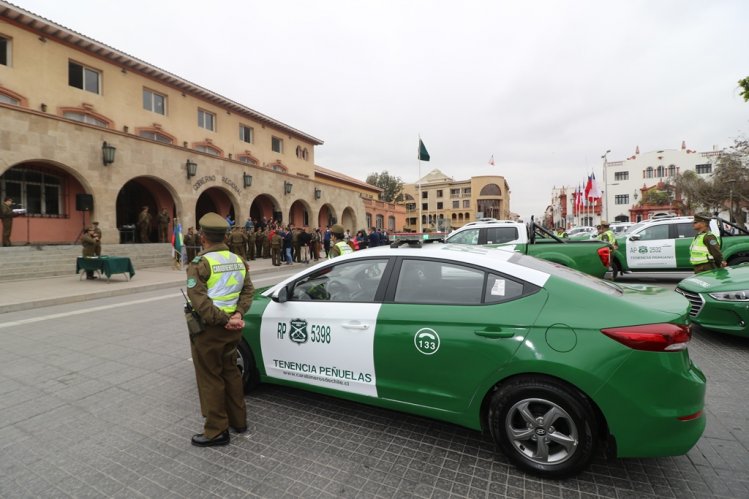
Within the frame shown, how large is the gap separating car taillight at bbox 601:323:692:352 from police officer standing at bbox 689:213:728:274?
5.40 m

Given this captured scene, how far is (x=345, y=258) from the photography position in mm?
3420

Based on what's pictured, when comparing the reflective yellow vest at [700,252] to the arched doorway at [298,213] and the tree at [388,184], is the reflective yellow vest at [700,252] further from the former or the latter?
the tree at [388,184]

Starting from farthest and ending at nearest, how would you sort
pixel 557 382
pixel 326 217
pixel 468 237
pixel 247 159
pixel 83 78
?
pixel 326 217 → pixel 247 159 → pixel 83 78 → pixel 468 237 → pixel 557 382

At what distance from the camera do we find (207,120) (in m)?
25.2

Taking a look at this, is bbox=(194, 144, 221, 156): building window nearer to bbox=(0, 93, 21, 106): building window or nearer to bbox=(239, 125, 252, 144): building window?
bbox=(239, 125, 252, 144): building window

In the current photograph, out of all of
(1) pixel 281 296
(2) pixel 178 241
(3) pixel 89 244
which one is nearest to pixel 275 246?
(2) pixel 178 241

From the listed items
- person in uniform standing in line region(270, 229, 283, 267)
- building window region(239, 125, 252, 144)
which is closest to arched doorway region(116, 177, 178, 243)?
person in uniform standing in line region(270, 229, 283, 267)

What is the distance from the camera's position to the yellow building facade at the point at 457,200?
284 ft

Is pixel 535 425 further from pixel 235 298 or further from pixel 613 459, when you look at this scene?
pixel 235 298

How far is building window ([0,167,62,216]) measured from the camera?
15.4 metres

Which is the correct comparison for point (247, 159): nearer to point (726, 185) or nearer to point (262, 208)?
point (262, 208)

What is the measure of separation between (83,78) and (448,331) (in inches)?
919

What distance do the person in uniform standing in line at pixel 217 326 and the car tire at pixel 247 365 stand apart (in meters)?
0.57

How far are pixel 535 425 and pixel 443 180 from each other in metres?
95.8
